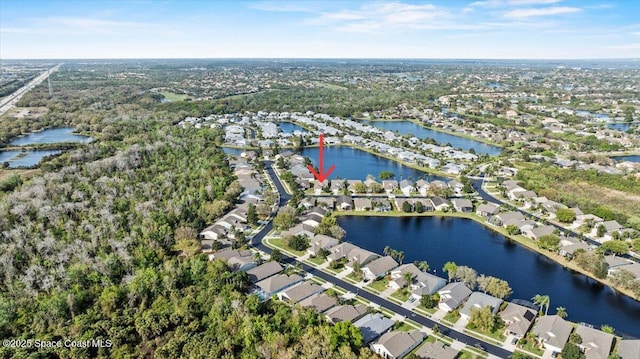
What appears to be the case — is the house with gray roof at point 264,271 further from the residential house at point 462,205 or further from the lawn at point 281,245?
the residential house at point 462,205

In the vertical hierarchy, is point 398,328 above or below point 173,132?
below

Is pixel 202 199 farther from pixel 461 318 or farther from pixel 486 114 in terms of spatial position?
pixel 486 114

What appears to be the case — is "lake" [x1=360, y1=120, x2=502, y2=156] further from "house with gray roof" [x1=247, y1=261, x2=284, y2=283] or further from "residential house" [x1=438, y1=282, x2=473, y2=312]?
"house with gray roof" [x1=247, y1=261, x2=284, y2=283]

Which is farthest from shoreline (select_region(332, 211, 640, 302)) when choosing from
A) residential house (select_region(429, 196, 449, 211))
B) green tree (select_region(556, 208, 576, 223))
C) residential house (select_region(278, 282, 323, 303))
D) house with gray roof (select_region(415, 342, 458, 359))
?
house with gray roof (select_region(415, 342, 458, 359))

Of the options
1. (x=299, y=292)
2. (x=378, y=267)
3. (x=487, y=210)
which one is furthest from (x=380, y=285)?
(x=487, y=210)

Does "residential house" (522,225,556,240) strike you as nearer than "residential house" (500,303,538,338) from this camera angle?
No

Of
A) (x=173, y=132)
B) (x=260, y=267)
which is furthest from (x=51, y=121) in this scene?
(x=260, y=267)

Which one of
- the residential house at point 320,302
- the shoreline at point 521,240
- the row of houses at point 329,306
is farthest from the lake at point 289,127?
the residential house at point 320,302
